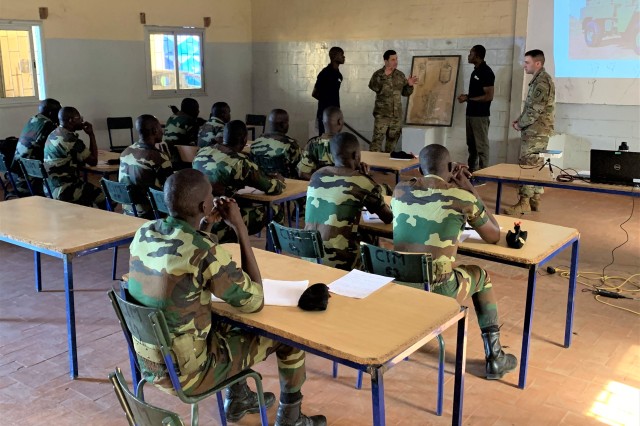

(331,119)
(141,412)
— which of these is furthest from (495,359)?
(331,119)

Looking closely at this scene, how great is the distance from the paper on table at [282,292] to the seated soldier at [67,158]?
11.7 ft

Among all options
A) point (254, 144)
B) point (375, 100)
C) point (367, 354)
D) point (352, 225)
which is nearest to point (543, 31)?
point (375, 100)

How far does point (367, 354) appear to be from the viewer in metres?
2.00

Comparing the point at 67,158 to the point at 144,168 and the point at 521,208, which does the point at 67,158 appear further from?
the point at 521,208

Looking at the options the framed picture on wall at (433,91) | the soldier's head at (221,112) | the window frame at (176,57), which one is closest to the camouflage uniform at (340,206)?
the soldier's head at (221,112)

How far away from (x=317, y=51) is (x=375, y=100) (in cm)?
176

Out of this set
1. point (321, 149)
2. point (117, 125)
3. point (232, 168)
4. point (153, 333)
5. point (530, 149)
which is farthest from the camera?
point (117, 125)

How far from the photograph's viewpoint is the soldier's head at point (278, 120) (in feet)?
18.8

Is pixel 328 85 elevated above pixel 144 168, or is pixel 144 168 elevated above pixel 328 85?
pixel 328 85

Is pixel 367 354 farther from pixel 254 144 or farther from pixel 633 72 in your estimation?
pixel 633 72

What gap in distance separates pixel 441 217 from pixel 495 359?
3.06 ft

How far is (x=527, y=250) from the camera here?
3184 mm

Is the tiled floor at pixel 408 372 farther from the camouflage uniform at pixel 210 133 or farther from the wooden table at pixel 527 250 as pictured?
the camouflage uniform at pixel 210 133

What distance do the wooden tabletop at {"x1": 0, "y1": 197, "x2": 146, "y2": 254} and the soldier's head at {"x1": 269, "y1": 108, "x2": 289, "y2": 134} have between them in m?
2.20
